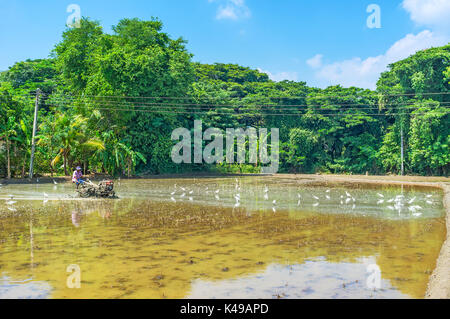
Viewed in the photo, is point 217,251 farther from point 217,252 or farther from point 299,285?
point 299,285

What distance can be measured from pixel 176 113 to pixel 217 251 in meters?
32.9

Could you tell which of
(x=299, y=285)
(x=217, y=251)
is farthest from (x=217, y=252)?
(x=299, y=285)

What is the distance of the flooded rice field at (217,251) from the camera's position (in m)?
6.57

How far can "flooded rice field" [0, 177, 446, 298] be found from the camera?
259 inches

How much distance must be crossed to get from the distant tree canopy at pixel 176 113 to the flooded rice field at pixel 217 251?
1694 centimetres

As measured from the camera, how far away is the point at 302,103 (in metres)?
50.6

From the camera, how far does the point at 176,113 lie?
1609 inches

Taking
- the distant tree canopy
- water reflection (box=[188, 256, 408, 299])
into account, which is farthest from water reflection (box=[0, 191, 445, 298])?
the distant tree canopy

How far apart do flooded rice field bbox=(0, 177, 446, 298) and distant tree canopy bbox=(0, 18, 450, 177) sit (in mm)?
16941

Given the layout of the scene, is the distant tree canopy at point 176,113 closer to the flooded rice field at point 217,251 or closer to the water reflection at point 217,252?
the flooded rice field at point 217,251

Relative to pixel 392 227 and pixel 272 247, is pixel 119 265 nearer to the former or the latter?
pixel 272 247

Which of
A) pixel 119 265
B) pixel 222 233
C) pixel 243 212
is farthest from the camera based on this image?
pixel 243 212
